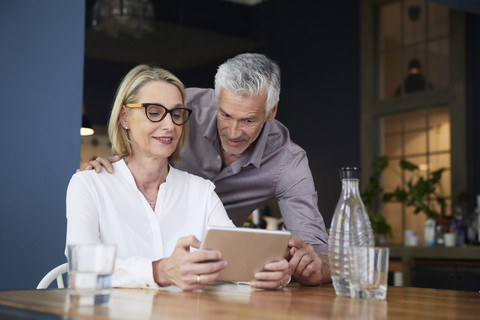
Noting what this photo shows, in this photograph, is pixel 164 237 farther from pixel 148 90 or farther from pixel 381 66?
pixel 381 66

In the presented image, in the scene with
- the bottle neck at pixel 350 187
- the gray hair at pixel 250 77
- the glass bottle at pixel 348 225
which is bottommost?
the glass bottle at pixel 348 225

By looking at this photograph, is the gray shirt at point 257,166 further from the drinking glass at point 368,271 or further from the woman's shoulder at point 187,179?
the drinking glass at point 368,271

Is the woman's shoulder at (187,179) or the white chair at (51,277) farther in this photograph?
the woman's shoulder at (187,179)

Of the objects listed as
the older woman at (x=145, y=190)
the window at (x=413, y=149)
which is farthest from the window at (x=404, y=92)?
the older woman at (x=145, y=190)

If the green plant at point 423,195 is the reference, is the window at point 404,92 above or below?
above

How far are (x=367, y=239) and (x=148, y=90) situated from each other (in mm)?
900

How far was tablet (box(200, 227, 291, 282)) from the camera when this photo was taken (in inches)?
59.6

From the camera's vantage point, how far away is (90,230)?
175 centimetres

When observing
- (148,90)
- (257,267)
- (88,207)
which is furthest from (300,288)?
(148,90)


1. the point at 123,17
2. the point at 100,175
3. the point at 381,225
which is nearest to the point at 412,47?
the point at 381,225

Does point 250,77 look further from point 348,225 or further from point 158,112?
point 348,225

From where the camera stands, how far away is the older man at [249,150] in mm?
2395

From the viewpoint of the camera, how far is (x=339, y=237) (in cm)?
151

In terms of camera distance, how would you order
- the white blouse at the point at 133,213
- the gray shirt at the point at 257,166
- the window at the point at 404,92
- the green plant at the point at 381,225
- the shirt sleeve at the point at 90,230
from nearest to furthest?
the shirt sleeve at the point at 90,230 < the white blouse at the point at 133,213 < the gray shirt at the point at 257,166 < the green plant at the point at 381,225 < the window at the point at 404,92
